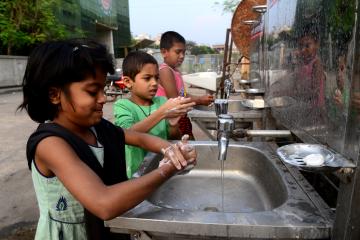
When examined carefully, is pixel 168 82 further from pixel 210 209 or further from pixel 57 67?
pixel 57 67

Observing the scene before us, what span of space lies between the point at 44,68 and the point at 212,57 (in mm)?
22671

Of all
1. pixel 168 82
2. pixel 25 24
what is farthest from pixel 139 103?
pixel 25 24

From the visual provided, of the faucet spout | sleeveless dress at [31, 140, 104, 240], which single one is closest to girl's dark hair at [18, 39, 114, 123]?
sleeveless dress at [31, 140, 104, 240]

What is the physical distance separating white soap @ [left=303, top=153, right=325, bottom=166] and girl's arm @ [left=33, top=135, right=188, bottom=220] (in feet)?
1.13

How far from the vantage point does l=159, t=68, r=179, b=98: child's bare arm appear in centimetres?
240

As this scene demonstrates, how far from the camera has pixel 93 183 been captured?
83 centimetres

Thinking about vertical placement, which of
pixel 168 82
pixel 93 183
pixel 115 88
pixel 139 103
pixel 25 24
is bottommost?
pixel 115 88

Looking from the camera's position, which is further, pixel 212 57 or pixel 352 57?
pixel 212 57

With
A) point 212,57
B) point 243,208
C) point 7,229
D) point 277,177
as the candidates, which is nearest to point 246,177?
point 243,208

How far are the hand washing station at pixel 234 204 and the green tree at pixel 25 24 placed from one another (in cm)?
1216

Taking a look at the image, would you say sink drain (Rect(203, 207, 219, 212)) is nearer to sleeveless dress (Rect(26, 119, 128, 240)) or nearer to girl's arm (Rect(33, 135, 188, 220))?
sleeveless dress (Rect(26, 119, 128, 240))

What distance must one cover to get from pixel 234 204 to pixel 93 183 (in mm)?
783

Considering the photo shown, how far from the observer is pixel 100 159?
1.12 metres

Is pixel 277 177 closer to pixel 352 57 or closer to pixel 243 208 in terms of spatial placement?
pixel 243 208
